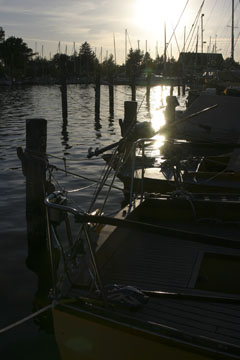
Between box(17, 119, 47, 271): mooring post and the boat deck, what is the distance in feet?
7.39

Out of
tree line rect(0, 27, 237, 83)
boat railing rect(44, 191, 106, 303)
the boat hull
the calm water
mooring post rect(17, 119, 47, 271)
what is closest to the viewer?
the boat hull

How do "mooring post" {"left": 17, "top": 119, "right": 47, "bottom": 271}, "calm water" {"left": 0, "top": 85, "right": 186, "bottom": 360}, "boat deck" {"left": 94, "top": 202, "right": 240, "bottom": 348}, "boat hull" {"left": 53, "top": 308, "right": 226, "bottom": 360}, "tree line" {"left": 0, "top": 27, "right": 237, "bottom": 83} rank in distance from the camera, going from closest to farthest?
"boat hull" {"left": 53, "top": 308, "right": 226, "bottom": 360}, "boat deck" {"left": 94, "top": 202, "right": 240, "bottom": 348}, "calm water" {"left": 0, "top": 85, "right": 186, "bottom": 360}, "mooring post" {"left": 17, "top": 119, "right": 47, "bottom": 271}, "tree line" {"left": 0, "top": 27, "right": 237, "bottom": 83}

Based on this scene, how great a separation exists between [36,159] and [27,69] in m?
126

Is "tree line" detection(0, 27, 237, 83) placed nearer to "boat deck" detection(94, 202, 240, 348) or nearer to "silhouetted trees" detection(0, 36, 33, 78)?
"silhouetted trees" detection(0, 36, 33, 78)

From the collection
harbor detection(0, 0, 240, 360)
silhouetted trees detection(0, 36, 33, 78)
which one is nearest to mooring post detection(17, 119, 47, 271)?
harbor detection(0, 0, 240, 360)

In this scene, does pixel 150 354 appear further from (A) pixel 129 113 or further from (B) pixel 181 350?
(A) pixel 129 113

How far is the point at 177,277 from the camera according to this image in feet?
16.3

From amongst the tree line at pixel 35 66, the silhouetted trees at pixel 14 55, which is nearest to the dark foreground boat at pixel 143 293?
the tree line at pixel 35 66

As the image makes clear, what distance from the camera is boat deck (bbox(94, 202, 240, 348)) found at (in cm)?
393

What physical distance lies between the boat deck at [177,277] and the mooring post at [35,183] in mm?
2254

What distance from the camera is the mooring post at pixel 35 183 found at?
7.45m

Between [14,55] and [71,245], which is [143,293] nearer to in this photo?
[71,245]

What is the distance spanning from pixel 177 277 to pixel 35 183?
3.59 metres

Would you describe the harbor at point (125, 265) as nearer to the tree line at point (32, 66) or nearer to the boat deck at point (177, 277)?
the boat deck at point (177, 277)
